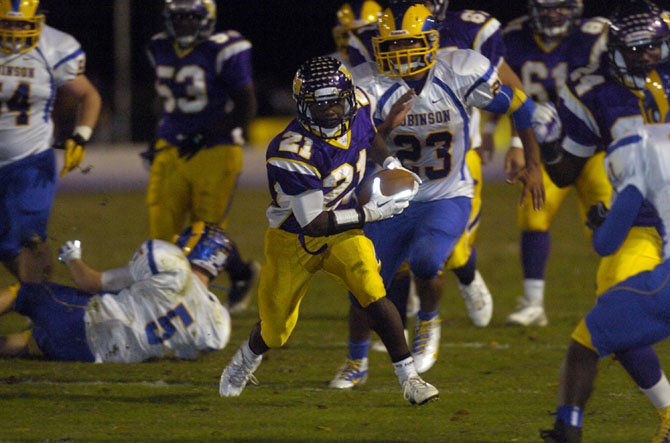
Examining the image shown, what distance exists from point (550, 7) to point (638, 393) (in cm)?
289

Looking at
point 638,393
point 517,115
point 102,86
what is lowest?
point 102,86

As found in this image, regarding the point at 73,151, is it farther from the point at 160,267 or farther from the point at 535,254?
the point at 535,254

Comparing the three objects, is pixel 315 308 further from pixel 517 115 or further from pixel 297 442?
pixel 297 442

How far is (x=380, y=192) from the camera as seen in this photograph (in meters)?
5.17

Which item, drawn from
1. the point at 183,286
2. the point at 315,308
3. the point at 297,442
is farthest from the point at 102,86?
the point at 297,442

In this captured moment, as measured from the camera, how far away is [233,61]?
25.2ft

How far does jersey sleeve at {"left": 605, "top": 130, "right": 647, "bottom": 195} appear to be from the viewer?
4.01 m

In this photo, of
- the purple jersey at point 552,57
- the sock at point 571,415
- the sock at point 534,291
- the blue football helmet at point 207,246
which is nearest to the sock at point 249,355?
the blue football helmet at point 207,246

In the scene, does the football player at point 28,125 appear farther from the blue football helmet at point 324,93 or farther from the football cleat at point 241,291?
the blue football helmet at point 324,93

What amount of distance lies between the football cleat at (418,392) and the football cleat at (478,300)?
2.19m

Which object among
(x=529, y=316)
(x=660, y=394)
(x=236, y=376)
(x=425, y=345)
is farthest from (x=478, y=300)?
(x=660, y=394)

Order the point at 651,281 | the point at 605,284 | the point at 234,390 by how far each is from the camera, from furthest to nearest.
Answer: the point at 234,390
the point at 605,284
the point at 651,281

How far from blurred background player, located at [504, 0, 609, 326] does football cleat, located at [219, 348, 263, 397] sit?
2.39 metres

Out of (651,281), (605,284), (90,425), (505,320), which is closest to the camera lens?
(651,281)
